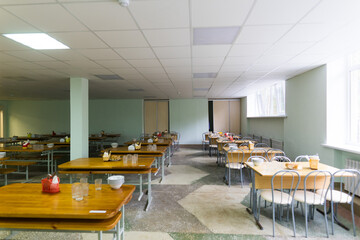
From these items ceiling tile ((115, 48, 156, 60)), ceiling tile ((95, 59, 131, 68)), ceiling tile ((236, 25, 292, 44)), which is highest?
ceiling tile ((236, 25, 292, 44))

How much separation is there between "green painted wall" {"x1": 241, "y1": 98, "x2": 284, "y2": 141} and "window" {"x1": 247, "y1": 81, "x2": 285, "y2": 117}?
0.78ft

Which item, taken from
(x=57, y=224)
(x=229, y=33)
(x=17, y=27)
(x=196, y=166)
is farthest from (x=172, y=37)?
(x=196, y=166)

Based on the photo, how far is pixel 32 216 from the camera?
56.8 inches

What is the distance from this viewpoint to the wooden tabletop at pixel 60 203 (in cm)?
145

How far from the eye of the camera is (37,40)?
276 cm

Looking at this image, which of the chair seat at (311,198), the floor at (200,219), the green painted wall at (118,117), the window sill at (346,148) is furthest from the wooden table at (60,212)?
the green painted wall at (118,117)

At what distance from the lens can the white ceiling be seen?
196 centimetres

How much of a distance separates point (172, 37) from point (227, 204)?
2.70m

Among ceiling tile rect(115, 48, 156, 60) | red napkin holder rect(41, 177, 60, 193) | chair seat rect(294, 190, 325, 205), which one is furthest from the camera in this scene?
ceiling tile rect(115, 48, 156, 60)

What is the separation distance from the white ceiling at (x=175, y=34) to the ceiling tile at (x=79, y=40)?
0.01 metres

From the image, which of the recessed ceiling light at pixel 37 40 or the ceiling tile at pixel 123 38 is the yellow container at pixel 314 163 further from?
the recessed ceiling light at pixel 37 40

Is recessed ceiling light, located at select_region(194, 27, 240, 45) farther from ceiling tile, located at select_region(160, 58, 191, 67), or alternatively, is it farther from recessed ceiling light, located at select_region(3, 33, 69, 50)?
recessed ceiling light, located at select_region(3, 33, 69, 50)

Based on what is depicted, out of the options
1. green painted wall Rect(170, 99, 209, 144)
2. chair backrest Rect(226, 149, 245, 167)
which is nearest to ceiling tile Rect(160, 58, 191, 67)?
chair backrest Rect(226, 149, 245, 167)

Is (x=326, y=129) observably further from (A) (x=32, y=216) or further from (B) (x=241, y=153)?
(A) (x=32, y=216)
